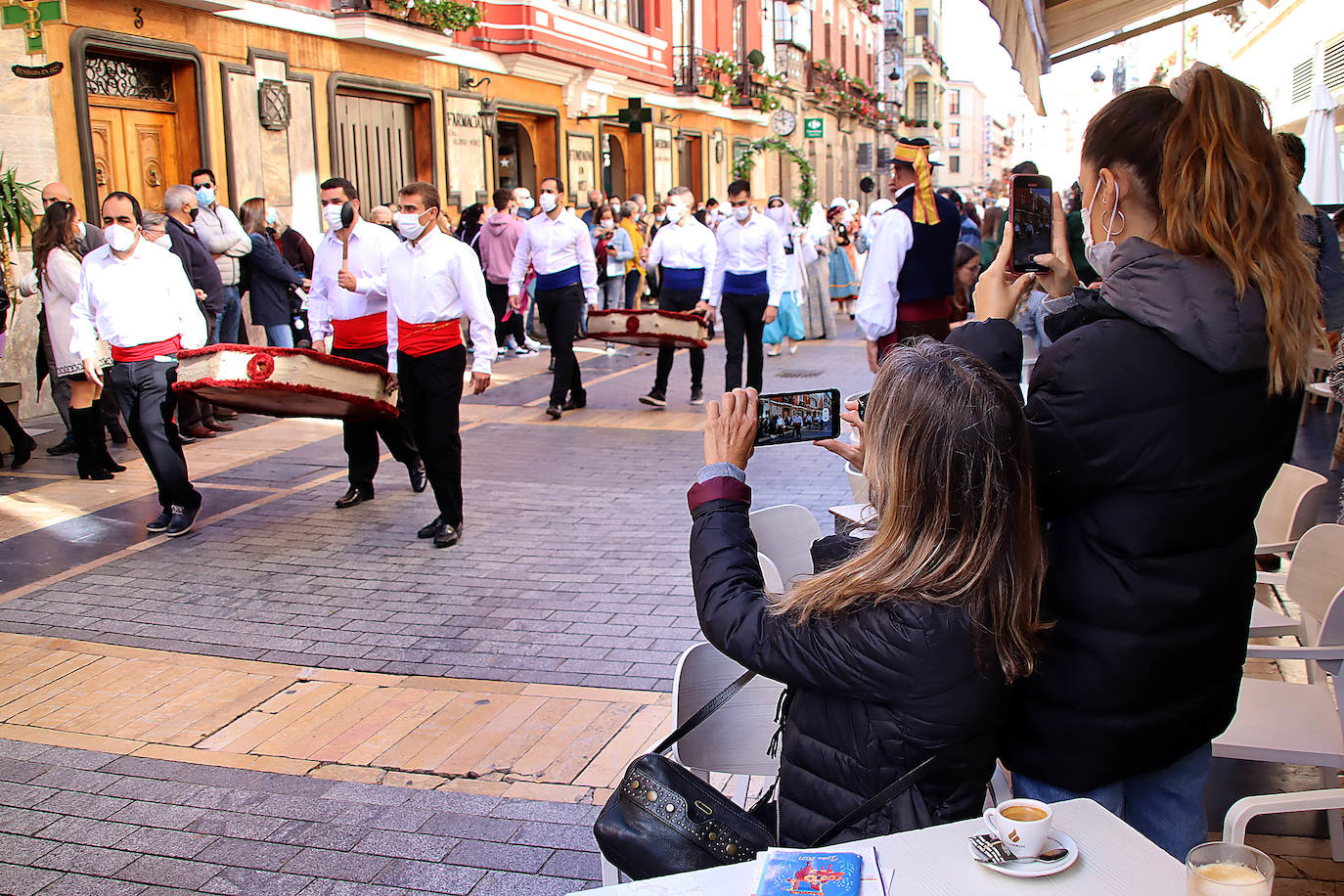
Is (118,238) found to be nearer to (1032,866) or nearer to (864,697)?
(864,697)

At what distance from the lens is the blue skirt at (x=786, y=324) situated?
14945mm

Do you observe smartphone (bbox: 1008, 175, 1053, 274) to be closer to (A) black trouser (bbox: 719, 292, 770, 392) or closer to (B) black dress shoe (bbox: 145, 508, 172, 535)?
(B) black dress shoe (bbox: 145, 508, 172, 535)

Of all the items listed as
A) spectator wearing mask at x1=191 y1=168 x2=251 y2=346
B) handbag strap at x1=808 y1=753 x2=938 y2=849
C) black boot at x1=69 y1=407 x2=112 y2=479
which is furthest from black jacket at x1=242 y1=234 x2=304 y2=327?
handbag strap at x1=808 y1=753 x2=938 y2=849

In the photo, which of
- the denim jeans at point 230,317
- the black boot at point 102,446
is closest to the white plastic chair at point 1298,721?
the black boot at point 102,446

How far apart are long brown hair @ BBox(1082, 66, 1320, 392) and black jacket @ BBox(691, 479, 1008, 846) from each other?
2.42 ft

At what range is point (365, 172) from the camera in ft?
54.9

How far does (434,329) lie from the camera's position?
21.6 ft

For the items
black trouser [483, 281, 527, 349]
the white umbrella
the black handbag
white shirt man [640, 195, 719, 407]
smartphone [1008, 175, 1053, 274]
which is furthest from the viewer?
black trouser [483, 281, 527, 349]

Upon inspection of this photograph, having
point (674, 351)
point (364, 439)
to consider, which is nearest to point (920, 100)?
point (674, 351)

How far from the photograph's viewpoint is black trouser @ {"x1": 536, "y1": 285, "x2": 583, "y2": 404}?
10.6m

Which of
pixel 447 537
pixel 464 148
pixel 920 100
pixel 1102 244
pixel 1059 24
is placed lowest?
pixel 447 537

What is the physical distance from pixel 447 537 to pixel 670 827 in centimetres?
468

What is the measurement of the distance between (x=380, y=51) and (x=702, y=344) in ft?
29.0

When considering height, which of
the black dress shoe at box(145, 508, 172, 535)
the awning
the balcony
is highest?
the balcony
